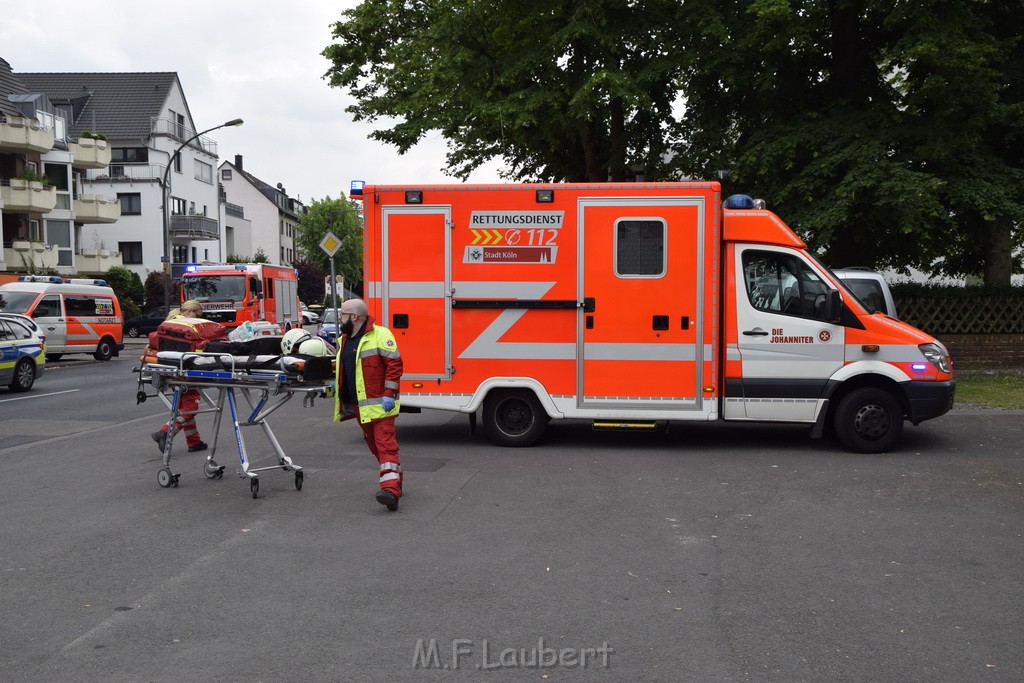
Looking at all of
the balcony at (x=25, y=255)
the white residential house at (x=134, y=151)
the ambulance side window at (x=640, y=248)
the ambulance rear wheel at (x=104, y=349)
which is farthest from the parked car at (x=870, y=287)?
the white residential house at (x=134, y=151)

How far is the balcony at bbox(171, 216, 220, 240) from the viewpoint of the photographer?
6091 cm

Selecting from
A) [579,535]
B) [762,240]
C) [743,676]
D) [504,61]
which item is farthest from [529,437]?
[504,61]

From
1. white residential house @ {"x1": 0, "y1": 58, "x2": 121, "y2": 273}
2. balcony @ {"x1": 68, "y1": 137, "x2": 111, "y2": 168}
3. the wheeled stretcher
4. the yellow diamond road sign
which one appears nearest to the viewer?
the wheeled stretcher

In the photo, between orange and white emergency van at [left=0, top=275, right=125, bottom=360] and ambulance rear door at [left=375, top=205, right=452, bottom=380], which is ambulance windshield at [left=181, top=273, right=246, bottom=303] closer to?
orange and white emergency van at [left=0, top=275, right=125, bottom=360]

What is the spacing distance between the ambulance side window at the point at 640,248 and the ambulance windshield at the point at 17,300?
20420mm

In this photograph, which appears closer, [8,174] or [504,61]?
[504,61]

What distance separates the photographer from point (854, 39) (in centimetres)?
1848

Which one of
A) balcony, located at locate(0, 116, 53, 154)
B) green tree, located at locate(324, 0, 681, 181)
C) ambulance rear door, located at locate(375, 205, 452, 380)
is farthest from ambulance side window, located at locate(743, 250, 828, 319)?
balcony, located at locate(0, 116, 53, 154)

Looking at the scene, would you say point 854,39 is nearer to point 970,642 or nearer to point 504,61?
point 504,61

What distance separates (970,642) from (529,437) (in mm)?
6580

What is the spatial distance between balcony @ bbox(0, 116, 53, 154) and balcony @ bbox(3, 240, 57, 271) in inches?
160

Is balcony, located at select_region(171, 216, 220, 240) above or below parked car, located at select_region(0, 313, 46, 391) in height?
above

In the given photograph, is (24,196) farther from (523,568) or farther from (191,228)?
(523,568)

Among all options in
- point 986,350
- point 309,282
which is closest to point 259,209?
point 309,282
